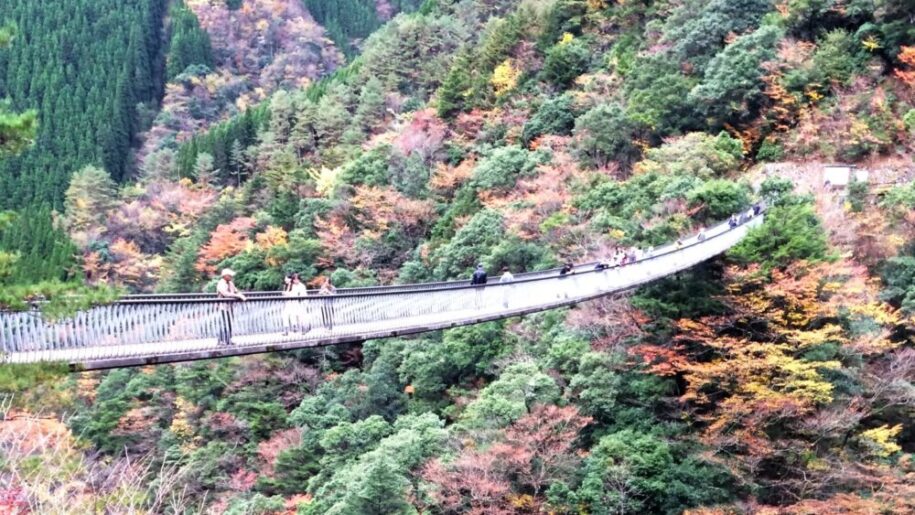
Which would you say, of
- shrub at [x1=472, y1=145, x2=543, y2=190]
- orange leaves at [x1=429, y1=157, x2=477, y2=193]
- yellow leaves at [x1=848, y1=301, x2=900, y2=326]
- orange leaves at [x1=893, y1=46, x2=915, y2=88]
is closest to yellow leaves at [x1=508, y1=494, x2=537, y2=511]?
yellow leaves at [x1=848, y1=301, x2=900, y2=326]

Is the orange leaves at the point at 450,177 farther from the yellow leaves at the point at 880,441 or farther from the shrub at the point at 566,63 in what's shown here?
the yellow leaves at the point at 880,441

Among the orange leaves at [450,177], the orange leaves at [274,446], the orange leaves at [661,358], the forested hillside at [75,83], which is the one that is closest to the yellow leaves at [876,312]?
the orange leaves at [661,358]

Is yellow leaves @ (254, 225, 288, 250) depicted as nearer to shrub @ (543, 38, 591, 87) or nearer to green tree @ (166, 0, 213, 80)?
shrub @ (543, 38, 591, 87)

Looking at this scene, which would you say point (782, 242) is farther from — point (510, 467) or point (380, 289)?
point (380, 289)

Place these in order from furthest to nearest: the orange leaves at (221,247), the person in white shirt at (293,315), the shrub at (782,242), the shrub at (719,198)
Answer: the orange leaves at (221,247)
the shrub at (719,198)
the shrub at (782,242)
the person in white shirt at (293,315)

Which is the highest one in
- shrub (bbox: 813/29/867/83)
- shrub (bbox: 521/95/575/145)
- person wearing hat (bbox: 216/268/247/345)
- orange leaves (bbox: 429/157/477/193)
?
shrub (bbox: 813/29/867/83)

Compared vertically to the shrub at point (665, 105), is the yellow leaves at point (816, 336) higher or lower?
lower

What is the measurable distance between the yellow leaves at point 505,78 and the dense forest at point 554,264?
0.09 meters

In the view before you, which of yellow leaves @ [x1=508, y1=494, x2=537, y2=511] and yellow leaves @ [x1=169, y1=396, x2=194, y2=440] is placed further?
yellow leaves @ [x1=169, y1=396, x2=194, y2=440]

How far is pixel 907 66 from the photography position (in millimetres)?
22719

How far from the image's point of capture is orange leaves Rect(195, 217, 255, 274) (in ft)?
107

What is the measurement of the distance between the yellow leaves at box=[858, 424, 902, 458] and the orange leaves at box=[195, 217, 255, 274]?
2277cm

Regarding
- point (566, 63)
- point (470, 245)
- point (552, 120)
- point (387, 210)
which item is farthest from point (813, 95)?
point (387, 210)

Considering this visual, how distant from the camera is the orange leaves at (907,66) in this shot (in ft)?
71.5
